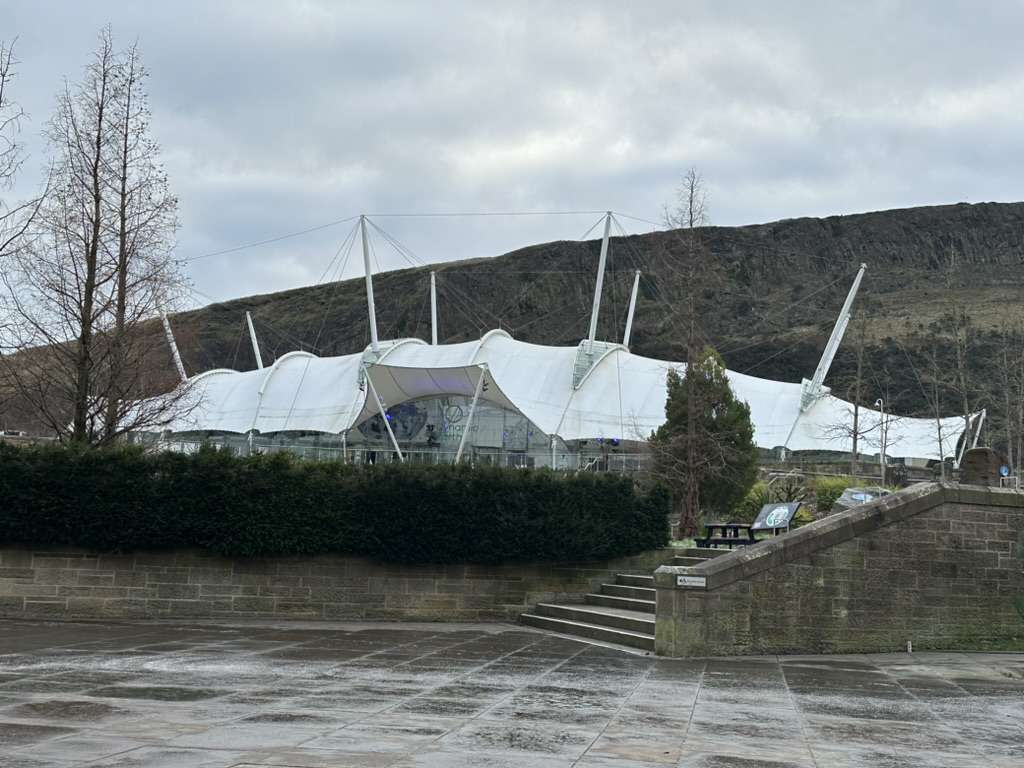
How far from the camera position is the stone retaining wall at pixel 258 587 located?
15758 millimetres

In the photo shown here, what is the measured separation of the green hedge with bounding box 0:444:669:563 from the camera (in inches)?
621

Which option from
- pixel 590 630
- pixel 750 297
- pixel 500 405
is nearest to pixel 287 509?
pixel 590 630

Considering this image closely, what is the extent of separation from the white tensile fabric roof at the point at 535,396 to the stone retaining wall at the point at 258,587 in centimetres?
2922

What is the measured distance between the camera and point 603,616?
1441 cm

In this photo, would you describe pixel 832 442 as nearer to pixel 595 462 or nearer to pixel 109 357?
pixel 595 462

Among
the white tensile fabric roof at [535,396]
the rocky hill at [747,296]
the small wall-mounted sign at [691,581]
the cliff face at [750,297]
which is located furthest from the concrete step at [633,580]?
the rocky hill at [747,296]

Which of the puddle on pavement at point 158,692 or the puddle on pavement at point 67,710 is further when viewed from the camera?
the puddle on pavement at point 158,692

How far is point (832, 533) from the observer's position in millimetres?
12773

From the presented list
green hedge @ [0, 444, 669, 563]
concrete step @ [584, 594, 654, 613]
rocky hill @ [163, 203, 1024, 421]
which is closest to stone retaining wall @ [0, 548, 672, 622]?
green hedge @ [0, 444, 669, 563]

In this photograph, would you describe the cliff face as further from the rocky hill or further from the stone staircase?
the stone staircase

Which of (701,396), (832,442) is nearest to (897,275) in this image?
(832,442)

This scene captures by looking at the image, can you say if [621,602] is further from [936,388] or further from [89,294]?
[936,388]

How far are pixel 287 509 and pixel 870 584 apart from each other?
8285 millimetres

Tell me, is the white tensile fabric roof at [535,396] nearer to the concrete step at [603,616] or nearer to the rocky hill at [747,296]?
the concrete step at [603,616]
